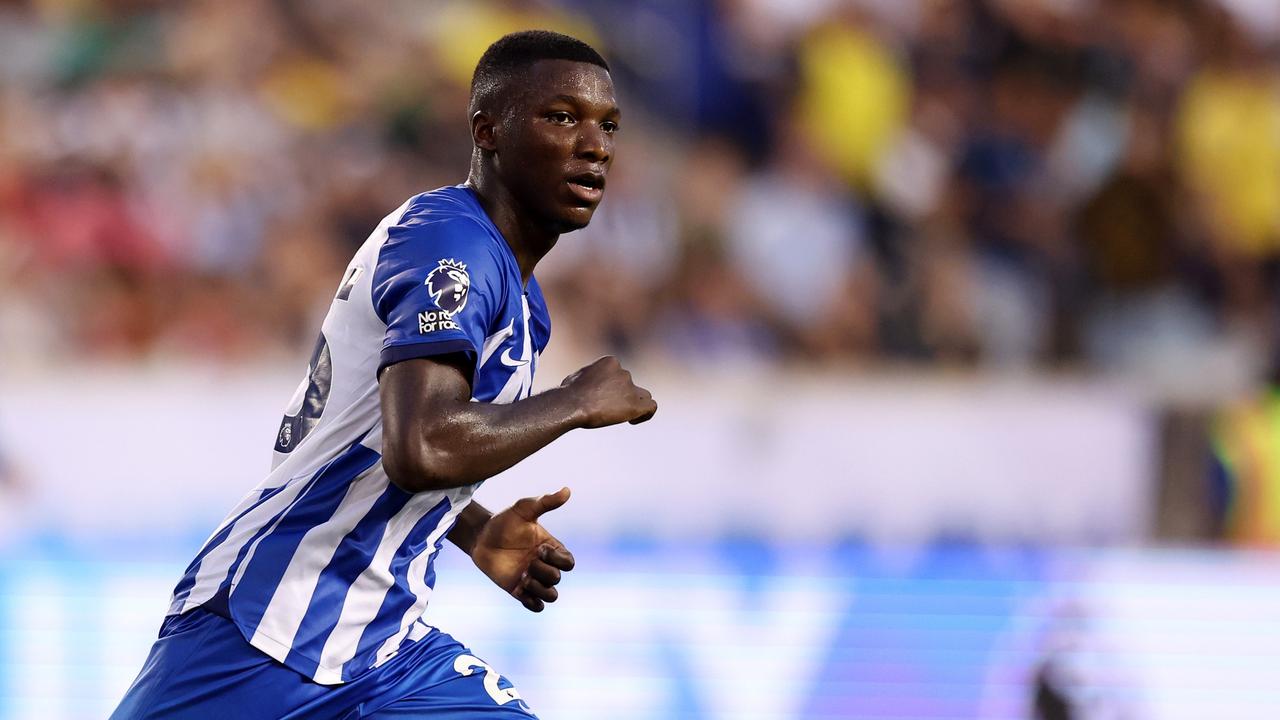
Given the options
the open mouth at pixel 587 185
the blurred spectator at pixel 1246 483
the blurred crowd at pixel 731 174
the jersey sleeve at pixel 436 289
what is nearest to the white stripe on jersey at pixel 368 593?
the jersey sleeve at pixel 436 289

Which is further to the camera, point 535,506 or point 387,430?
point 535,506

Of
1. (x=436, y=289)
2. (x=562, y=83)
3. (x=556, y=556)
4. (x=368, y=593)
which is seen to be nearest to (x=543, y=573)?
(x=556, y=556)

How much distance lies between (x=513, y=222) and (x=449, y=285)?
0.52 metres

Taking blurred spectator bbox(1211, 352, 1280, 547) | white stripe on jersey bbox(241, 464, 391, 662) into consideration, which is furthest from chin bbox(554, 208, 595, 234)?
blurred spectator bbox(1211, 352, 1280, 547)

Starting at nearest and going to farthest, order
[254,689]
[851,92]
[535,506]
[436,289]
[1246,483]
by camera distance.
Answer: [436,289] < [254,689] < [535,506] < [1246,483] < [851,92]

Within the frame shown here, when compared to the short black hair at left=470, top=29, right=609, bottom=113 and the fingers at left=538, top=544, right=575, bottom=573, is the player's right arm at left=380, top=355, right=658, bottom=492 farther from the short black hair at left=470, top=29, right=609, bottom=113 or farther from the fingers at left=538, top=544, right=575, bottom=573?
the short black hair at left=470, top=29, right=609, bottom=113

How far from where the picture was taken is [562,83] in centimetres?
357

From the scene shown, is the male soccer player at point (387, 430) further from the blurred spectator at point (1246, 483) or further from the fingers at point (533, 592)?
the blurred spectator at point (1246, 483)

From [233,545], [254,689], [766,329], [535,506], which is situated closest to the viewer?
[254,689]

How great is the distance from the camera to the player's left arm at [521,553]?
3.83 metres

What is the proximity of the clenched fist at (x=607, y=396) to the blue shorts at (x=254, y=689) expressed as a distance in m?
0.80

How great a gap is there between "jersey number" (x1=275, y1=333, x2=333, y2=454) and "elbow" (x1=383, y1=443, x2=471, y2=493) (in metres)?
0.50

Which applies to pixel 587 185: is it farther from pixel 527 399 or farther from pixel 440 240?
pixel 527 399

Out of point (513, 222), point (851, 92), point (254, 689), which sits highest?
point (851, 92)
